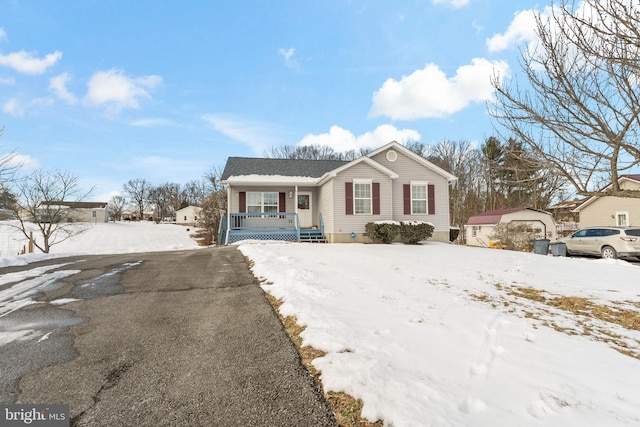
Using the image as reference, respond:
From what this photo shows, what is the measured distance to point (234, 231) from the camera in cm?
1392

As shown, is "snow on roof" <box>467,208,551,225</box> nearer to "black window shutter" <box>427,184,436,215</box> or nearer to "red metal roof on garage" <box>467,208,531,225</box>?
"red metal roof on garage" <box>467,208,531,225</box>

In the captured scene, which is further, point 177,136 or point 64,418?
point 177,136

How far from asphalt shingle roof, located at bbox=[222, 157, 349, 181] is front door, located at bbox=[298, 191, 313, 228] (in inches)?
47.0

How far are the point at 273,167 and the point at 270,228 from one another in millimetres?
3933

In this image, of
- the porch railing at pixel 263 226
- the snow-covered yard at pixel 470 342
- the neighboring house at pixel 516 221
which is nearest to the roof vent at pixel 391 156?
the porch railing at pixel 263 226

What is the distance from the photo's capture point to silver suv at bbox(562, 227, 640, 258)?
11.8m

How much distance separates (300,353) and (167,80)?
16.1 meters

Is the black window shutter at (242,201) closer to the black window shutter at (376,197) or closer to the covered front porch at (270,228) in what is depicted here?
the covered front porch at (270,228)

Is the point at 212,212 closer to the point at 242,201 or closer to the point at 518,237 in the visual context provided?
the point at 242,201

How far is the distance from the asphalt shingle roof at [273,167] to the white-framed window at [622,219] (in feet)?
65.2

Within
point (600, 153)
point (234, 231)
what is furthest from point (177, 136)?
point (600, 153)

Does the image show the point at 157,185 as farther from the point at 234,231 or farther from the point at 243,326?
the point at 243,326

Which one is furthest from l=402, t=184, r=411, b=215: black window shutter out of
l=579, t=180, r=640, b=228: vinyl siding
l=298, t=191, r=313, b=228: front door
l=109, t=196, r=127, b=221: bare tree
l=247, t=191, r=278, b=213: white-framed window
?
l=109, t=196, r=127, b=221: bare tree
